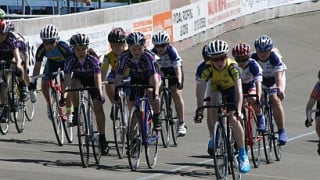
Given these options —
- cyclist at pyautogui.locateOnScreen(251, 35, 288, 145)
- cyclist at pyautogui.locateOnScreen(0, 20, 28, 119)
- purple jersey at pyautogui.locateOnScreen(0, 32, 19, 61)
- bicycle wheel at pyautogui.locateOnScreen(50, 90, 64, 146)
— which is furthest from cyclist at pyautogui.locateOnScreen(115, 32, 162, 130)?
purple jersey at pyautogui.locateOnScreen(0, 32, 19, 61)

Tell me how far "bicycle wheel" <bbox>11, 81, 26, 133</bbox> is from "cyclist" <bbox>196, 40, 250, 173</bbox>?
200 inches

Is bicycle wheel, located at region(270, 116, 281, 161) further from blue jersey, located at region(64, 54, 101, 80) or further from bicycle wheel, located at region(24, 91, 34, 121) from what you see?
bicycle wheel, located at region(24, 91, 34, 121)

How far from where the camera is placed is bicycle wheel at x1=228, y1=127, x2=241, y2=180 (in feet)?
35.3

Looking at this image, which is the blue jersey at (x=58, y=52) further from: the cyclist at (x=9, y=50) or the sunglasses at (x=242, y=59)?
the sunglasses at (x=242, y=59)

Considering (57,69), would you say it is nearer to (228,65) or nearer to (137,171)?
(137,171)

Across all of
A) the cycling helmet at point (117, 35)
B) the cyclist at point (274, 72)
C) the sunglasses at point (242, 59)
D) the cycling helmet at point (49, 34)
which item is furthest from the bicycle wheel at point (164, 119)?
the sunglasses at point (242, 59)

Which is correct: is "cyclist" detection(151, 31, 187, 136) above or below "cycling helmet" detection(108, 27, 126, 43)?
below

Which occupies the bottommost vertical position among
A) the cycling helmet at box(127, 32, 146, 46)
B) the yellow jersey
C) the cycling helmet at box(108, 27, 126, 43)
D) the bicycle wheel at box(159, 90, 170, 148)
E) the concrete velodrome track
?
the concrete velodrome track

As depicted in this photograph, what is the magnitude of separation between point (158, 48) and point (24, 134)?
9.42 feet

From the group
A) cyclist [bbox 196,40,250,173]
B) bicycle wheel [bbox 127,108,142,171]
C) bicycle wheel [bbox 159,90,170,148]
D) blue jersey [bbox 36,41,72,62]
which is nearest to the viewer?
cyclist [bbox 196,40,250,173]

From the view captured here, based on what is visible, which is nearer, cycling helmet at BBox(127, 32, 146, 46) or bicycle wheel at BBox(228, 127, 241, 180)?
bicycle wheel at BBox(228, 127, 241, 180)

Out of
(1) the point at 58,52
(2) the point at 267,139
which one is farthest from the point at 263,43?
(1) the point at 58,52

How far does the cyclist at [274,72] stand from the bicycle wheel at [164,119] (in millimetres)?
1736

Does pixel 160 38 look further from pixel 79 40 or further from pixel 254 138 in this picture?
pixel 254 138
